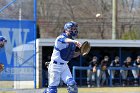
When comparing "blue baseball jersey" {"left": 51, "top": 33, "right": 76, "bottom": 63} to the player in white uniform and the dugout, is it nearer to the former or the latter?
the player in white uniform

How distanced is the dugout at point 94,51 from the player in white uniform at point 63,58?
1005 cm

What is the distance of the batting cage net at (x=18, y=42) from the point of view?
2130cm

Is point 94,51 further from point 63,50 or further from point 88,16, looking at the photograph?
point 88,16

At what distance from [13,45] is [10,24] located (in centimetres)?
90

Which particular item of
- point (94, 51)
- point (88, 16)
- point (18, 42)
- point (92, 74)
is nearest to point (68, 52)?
point (18, 42)

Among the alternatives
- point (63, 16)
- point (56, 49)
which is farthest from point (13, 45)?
point (63, 16)

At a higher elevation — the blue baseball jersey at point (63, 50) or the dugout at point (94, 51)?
the blue baseball jersey at point (63, 50)

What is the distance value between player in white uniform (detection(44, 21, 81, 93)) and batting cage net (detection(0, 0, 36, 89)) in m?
8.80

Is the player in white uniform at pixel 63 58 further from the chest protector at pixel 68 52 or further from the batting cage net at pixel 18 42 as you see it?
the batting cage net at pixel 18 42

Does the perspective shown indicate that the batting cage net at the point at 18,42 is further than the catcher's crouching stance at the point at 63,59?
Yes

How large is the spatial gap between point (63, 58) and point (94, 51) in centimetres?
1358

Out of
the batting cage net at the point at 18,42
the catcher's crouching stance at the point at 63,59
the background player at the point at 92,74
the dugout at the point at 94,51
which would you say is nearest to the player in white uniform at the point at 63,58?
the catcher's crouching stance at the point at 63,59

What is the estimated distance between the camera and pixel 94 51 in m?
26.1

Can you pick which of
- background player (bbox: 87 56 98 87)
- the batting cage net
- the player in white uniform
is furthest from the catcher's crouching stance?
background player (bbox: 87 56 98 87)
